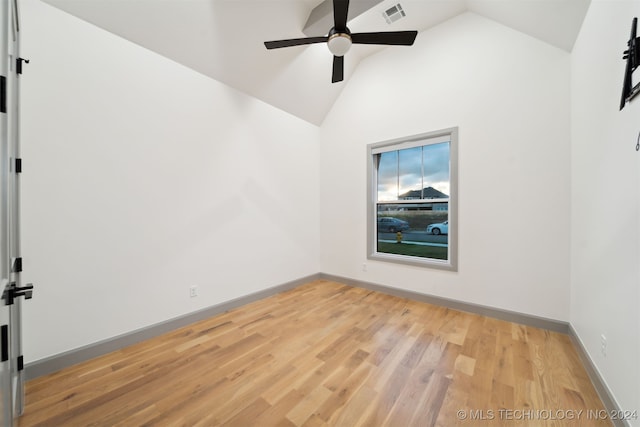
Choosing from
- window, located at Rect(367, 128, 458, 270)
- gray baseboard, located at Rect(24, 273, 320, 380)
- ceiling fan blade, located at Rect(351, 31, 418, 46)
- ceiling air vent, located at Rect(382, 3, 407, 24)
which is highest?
ceiling air vent, located at Rect(382, 3, 407, 24)

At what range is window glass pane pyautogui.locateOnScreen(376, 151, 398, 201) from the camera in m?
3.81

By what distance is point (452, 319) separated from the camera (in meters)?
2.76

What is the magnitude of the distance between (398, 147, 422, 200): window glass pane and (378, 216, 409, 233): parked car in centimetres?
57

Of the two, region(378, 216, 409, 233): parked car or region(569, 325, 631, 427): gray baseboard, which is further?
region(378, 216, 409, 233): parked car

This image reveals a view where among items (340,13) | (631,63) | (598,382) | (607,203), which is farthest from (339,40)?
(598,382)

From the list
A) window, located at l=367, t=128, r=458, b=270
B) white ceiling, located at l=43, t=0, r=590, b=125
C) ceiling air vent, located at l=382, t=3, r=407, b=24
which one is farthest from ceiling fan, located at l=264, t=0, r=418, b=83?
window, located at l=367, t=128, r=458, b=270

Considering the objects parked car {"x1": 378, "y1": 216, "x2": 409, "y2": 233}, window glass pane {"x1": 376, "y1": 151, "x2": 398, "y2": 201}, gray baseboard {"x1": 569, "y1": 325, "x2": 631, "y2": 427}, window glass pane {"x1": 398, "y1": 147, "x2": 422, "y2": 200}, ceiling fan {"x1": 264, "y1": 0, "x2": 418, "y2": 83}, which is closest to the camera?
gray baseboard {"x1": 569, "y1": 325, "x2": 631, "y2": 427}

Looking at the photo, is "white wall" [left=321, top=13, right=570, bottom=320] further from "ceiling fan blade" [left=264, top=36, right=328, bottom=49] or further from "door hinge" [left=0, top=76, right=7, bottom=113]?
"door hinge" [left=0, top=76, right=7, bottom=113]

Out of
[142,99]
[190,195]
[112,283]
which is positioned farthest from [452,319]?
[142,99]

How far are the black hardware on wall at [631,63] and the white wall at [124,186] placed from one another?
3348 millimetres

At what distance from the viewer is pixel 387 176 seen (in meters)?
3.87

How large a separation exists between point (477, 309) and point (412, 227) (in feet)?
6.89

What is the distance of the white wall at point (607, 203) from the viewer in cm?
129

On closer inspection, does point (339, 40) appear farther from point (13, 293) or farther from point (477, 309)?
point (477, 309)
